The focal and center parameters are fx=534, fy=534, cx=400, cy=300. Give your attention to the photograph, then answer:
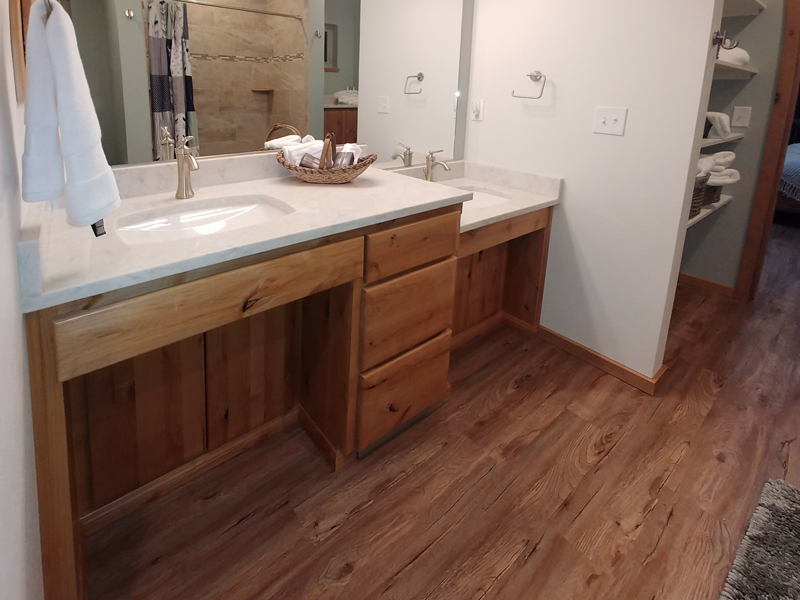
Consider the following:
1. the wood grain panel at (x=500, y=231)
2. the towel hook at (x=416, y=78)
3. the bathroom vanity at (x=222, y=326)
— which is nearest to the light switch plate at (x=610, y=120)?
the wood grain panel at (x=500, y=231)

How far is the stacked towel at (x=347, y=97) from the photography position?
6.61ft

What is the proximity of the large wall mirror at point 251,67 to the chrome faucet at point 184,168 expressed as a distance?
12 cm

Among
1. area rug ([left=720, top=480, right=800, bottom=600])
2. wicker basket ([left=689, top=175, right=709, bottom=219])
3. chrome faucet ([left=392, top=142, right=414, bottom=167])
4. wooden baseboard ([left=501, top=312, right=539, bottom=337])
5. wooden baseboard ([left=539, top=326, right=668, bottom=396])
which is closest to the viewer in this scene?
area rug ([left=720, top=480, right=800, bottom=600])

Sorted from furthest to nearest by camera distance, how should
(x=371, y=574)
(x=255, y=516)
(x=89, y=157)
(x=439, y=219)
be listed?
(x=439, y=219) → (x=255, y=516) → (x=371, y=574) → (x=89, y=157)

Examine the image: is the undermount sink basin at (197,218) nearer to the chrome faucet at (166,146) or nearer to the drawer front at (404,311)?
the chrome faucet at (166,146)

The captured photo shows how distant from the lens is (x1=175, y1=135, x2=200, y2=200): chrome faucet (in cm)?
153

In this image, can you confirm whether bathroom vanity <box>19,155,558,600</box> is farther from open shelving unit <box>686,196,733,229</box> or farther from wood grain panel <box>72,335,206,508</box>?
open shelving unit <box>686,196,733,229</box>

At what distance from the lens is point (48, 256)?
109 cm

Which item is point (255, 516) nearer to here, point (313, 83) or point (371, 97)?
point (313, 83)

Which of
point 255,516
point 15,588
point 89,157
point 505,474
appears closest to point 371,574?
point 255,516

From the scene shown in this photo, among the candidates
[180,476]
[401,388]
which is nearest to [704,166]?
[401,388]

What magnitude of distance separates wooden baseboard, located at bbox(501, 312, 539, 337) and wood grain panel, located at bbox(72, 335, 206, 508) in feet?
5.26

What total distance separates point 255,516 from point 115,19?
4.70 feet

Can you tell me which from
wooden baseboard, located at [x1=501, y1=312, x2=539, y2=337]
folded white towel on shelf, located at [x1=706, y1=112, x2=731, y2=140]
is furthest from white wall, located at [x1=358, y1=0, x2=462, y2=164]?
folded white towel on shelf, located at [x1=706, y1=112, x2=731, y2=140]
